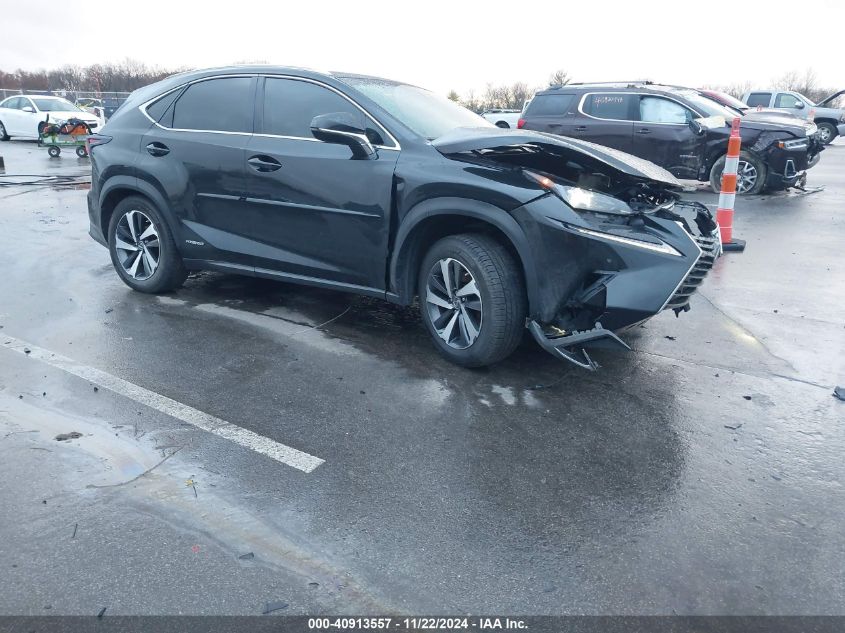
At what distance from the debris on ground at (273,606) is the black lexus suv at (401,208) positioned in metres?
2.16

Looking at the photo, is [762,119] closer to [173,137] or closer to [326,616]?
[173,137]

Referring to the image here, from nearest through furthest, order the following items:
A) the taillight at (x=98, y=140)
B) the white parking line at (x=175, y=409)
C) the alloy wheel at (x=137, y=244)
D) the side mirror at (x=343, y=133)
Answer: the white parking line at (x=175, y=409), the side mirror at (x=343, y=133), the alloy wheel at (x=137, y=244), the taillight at (x=98, y=140)

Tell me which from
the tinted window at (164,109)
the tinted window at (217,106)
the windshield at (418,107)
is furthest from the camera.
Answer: the tinted window at (164,109)

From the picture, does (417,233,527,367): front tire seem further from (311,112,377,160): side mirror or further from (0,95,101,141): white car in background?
(0,95,101,141): white car in background

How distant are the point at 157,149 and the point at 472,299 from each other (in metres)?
3.08

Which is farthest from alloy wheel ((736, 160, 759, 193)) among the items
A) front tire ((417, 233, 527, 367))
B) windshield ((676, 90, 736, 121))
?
front tire ((417, 233, 527, 367))

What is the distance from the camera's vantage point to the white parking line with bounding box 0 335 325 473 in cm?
350

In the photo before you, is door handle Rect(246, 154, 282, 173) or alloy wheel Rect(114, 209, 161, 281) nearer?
door handle Rect(246, 154, 282, 173)

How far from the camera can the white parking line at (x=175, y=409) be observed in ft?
11.5

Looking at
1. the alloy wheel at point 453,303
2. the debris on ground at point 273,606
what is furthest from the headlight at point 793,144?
the debris on ground at point 273,606

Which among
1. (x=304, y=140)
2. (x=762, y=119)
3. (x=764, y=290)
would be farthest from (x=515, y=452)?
(x=762, y=119)

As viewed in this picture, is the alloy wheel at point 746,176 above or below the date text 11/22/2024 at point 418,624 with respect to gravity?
above

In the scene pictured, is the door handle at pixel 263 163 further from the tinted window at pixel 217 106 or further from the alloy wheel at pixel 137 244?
the alloy wheel at pixel 137 244

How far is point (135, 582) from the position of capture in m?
2.61
